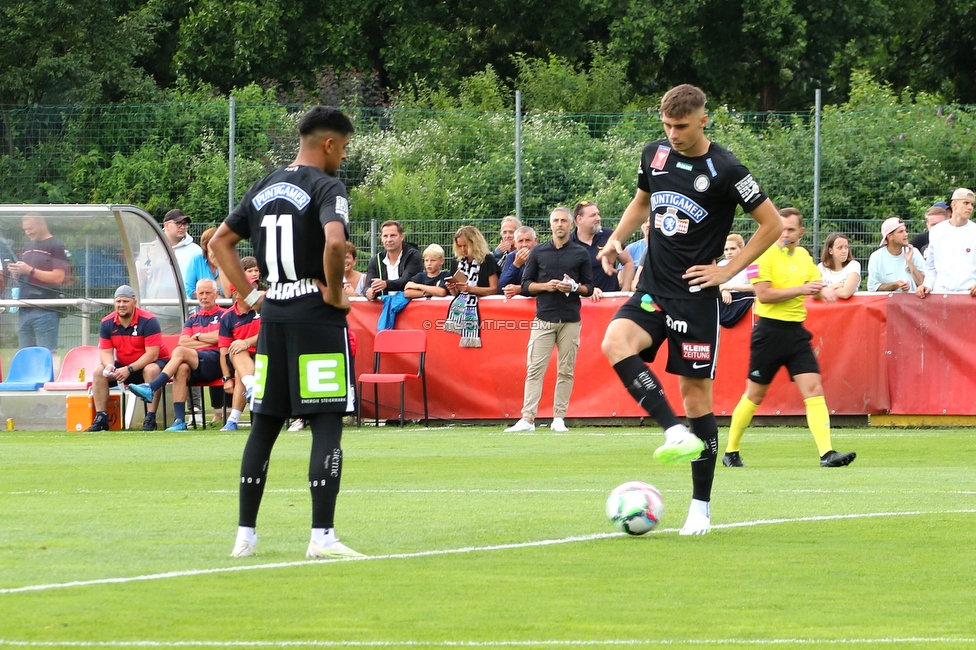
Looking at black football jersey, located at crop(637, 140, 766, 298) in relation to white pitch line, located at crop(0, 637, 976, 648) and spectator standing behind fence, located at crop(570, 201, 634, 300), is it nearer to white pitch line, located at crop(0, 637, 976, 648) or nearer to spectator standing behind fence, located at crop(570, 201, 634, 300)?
white pitch line, located at crop(0, 637, 976, 648)

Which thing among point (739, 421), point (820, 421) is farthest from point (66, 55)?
point (820, 421)

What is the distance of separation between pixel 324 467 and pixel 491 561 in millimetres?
838

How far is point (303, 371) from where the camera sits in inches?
265

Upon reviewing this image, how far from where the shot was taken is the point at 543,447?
14094mm

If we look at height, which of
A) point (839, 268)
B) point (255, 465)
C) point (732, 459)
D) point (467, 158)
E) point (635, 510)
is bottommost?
point (732, 459)

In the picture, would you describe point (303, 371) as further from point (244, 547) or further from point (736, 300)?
point (736, 300)

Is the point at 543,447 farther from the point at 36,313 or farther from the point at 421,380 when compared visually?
the point at 36,313

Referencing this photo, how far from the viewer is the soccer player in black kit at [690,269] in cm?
773

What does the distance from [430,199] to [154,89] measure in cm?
1638

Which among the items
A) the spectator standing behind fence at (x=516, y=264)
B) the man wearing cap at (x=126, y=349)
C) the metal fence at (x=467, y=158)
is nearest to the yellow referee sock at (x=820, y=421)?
the spectator standing behind fence at (x=516, y=264)

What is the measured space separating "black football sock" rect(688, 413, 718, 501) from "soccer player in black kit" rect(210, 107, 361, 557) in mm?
1857

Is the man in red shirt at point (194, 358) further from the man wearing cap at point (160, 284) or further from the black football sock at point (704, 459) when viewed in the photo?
the black football sock at point (704, 459)

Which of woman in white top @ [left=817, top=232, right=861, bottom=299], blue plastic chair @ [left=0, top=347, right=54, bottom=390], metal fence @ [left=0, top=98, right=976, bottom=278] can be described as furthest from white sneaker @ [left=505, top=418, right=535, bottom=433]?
blue plastic chair @ [left=0, top=347, right=54, bottom=390]

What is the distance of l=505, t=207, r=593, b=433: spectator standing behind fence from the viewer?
16.2m
